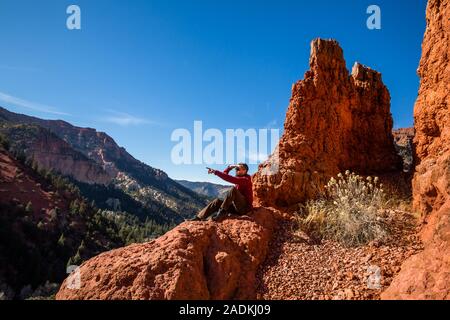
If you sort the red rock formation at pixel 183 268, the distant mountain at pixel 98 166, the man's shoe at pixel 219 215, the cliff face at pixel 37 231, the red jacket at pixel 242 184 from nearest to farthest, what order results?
the red rock formation at pixel 183 268 → the man's shoe at pixel 219 215 → the red jacket at pixel 242 184 → the cliff face at pixel 37 231 → the distant mountain at pixel 98 166

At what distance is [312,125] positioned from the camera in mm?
8734

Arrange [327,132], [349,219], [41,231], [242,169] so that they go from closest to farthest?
[349,219] → [242,169] → [327,132] → [41,231]

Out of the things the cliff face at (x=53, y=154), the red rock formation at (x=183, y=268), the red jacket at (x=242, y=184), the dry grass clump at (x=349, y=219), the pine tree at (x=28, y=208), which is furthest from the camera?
the cliff face at (x=53, y=154)

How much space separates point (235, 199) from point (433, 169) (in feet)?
12.0

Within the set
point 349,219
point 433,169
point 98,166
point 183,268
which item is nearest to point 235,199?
point 349,219

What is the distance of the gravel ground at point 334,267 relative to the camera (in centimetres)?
465

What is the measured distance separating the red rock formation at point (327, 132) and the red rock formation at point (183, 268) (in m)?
2.40

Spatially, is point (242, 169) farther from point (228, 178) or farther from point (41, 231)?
point (41, 231)

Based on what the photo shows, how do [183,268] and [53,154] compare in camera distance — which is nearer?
[183,268]

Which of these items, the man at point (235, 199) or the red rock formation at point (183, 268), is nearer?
the red rock formation at point (183, 268)

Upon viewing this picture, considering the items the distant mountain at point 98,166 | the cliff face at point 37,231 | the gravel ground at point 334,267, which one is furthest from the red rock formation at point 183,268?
the distant mountain at point 98,166

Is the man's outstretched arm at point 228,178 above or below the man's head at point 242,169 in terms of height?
below

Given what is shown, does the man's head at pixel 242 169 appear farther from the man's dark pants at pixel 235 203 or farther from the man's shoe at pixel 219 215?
the man's shoe at pixel 219 215

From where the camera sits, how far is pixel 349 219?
6.12 m
